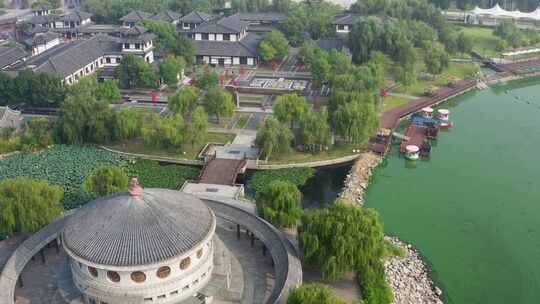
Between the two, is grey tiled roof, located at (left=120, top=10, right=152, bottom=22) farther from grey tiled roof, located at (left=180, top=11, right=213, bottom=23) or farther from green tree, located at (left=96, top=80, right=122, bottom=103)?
green tree, located at (left=96, top=80, right=122, bottom=103)

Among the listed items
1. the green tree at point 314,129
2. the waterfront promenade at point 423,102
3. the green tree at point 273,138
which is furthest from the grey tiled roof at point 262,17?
the green tree at point 273,138

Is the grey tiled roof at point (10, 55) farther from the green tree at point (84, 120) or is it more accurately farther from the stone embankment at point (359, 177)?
the stone embankment at point (359, 177)

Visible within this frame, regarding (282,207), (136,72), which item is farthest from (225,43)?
(282,207)

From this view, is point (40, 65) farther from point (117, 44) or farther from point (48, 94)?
point (117, 44)

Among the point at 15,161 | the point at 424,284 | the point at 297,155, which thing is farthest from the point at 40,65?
the point at 424,284

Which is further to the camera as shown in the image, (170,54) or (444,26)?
(444,26)

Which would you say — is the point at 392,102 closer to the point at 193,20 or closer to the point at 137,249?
the point at 193,20
